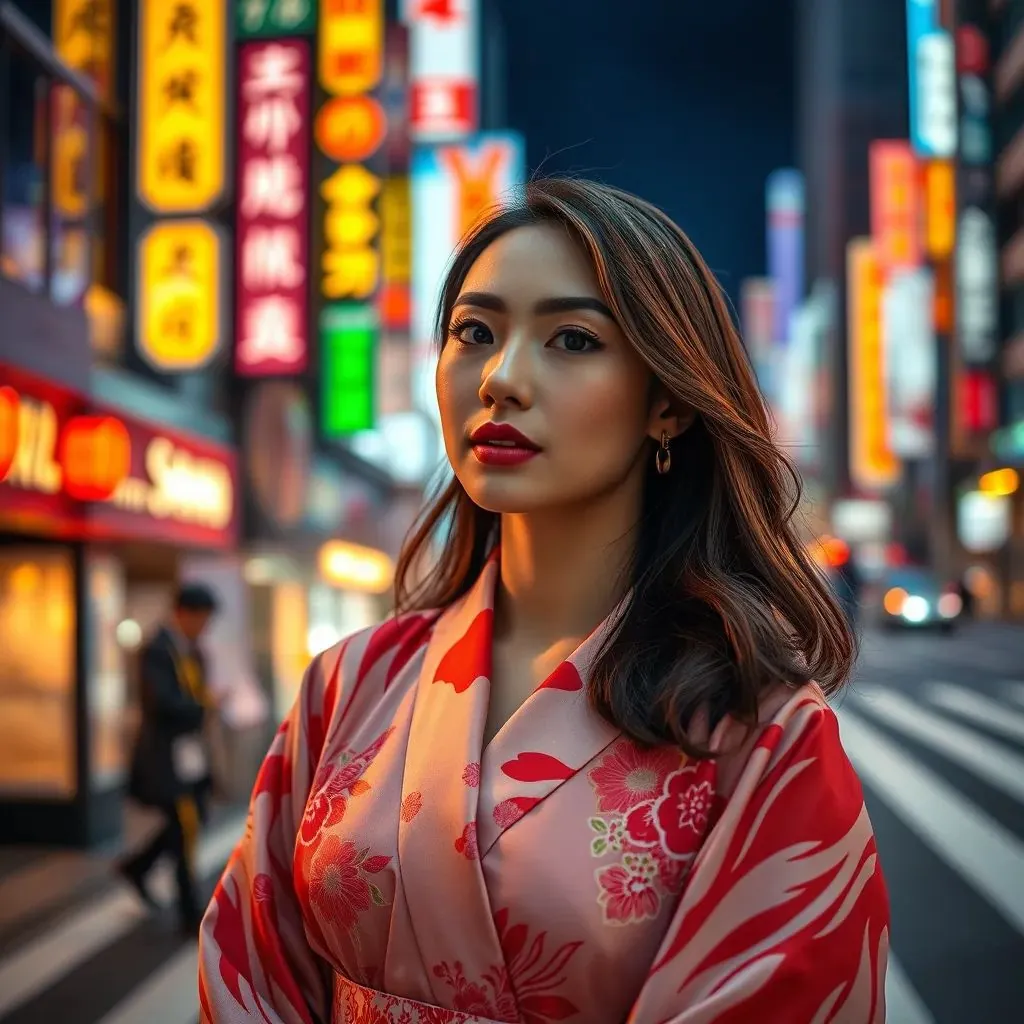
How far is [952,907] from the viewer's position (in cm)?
562

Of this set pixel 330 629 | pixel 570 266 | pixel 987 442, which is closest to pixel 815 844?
pixel 570 266

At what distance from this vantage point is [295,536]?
1166 centimetres

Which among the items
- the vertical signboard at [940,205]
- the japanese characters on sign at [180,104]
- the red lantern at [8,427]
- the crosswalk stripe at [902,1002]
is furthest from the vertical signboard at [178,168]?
the vertical signboard at [940,205]

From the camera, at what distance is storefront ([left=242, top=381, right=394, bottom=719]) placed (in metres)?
10.7

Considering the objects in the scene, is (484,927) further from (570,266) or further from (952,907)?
(952,907)

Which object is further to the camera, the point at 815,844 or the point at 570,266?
the point at 570,266

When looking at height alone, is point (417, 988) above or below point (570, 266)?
below

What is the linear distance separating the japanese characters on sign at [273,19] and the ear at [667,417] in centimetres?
941

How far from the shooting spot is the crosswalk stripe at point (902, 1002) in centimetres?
Answer: 421

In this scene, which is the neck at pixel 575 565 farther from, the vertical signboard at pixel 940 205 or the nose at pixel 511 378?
the vertical signboard at pixel 940 205

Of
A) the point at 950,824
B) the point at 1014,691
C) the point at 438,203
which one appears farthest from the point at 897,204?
the point at 950,824

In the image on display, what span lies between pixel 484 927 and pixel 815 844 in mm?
422

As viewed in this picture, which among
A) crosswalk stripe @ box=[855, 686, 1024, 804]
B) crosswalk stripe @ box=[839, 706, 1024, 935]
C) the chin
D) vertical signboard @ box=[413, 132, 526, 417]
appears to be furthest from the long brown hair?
vertical signboard @ box=[413, 132, 526, 417]

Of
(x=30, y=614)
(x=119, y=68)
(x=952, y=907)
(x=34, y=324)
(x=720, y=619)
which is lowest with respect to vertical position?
(x=952, y=907)
